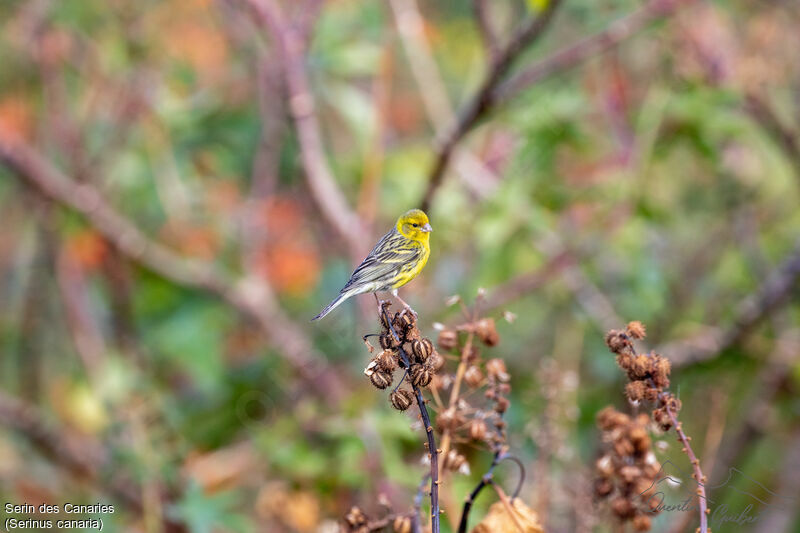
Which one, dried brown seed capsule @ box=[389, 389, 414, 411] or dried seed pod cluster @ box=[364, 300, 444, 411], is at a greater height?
dried seed pod cluster @ box=[364, 300, 444, 411]

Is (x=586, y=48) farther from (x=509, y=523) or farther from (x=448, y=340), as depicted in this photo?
(x=509, y=523)

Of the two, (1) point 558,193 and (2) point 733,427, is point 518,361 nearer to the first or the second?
(2) point 733,427

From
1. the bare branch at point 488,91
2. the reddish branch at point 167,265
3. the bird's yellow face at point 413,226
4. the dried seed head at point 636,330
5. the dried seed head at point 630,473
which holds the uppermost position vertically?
the reddish branch at point 167,265

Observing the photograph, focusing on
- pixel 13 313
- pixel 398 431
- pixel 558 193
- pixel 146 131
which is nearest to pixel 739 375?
pixel 558 193

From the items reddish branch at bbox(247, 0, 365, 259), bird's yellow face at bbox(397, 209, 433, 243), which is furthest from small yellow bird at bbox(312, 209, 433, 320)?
reddish branch at bbox(247, 0, 365, 259)

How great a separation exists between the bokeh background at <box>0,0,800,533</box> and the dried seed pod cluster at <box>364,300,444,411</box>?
1415 mm

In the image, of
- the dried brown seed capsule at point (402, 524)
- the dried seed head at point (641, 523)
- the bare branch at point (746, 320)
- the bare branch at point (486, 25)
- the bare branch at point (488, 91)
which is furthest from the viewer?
the bare branch at point (746, 320)

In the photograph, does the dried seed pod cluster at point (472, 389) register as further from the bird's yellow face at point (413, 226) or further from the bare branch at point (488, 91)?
the bare branch at point (488, 91)

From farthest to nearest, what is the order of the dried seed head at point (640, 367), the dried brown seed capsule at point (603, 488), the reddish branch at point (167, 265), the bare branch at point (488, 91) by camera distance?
the reddish branch at point (167, 265), the bare branch at point (488, 91), the dried brown seed capsule at point (603, 488), the dried seed head at point (640, 367)

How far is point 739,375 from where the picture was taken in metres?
4.64

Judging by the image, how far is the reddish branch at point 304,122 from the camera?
3.61 metres

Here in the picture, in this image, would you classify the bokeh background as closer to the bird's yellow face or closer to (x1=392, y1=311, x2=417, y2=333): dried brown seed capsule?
the bird's yellow face

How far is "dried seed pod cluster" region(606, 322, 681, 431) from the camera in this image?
1413 millimetres

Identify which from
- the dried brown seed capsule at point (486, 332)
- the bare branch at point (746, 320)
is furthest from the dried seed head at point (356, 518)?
the bare branch at point (746, 320)
